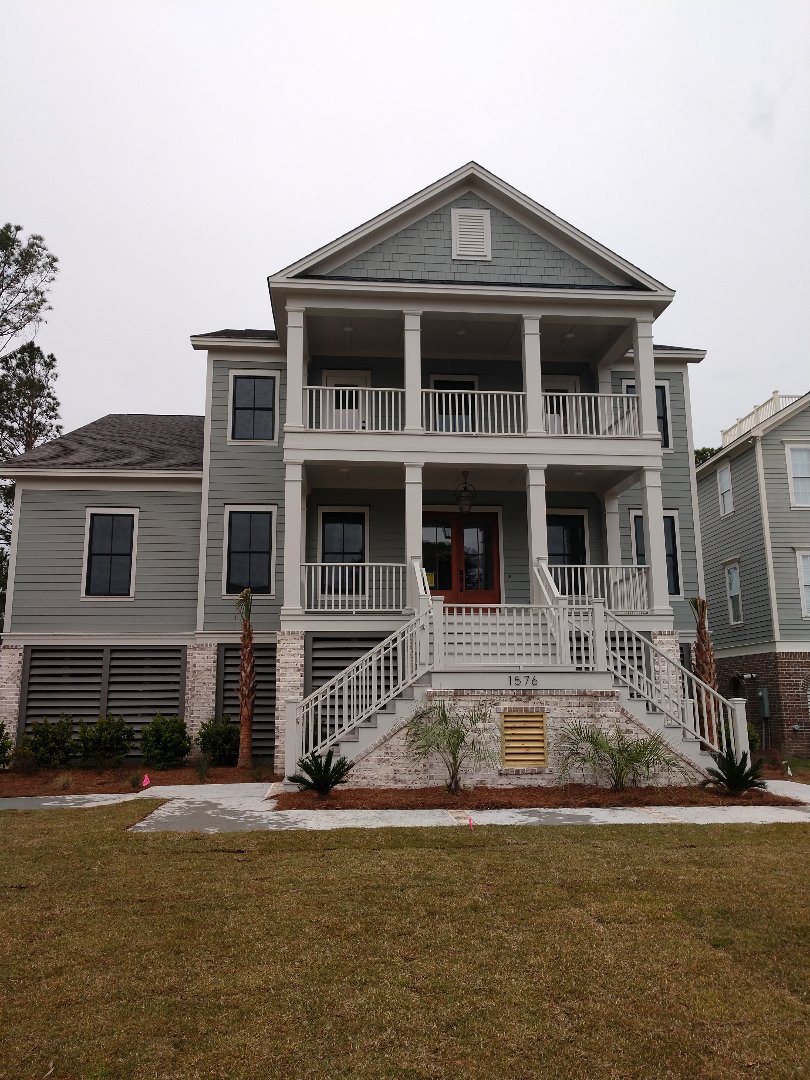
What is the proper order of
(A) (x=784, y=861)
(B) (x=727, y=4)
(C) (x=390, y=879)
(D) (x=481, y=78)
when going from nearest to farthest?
1. (C) (x=390, y=879)
2. (A) (x=784, y=861)
3. (B) (x=727, y=4)
4. (D) (x=481, y=78)

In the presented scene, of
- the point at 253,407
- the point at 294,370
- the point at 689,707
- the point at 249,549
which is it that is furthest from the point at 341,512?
the point at 689,707

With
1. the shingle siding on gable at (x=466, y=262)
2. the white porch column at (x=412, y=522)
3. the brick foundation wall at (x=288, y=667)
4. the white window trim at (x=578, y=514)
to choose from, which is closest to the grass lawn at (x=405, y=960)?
the brick foundation wall at (x=288, y=667)

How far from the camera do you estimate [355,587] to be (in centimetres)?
1573

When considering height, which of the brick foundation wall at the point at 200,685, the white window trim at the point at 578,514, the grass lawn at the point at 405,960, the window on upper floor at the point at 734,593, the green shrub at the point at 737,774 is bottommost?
the grass lawn at the point at 405,960

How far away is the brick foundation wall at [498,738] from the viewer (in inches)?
466

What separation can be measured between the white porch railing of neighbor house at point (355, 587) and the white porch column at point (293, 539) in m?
0.33

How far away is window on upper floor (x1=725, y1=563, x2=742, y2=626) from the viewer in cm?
2405

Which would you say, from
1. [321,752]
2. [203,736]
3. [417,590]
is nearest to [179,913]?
[321,752]

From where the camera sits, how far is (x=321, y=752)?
12.1 m

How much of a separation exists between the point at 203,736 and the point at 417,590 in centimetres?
511

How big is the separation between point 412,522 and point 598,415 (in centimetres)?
460

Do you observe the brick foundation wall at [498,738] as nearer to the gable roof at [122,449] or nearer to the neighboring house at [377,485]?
the neighboring house at [377,485]

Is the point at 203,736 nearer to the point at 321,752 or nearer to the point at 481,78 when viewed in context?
the point at 321,752

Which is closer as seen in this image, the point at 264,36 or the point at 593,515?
the point at 264,36
